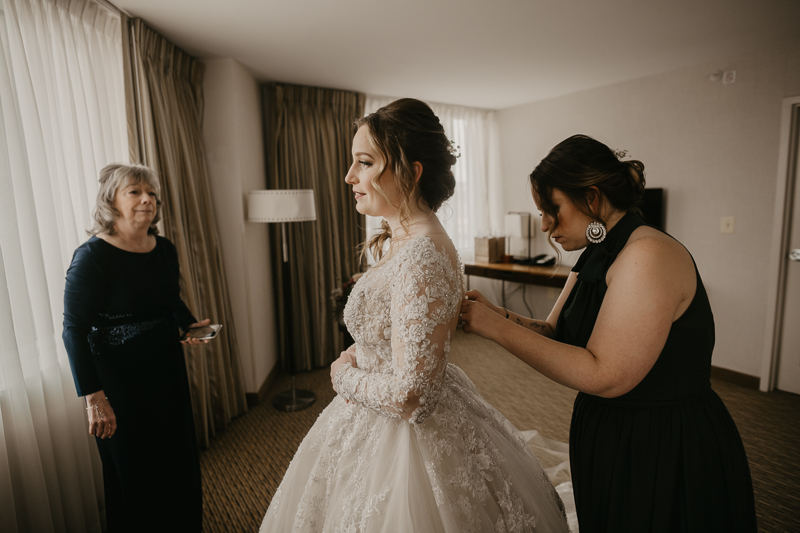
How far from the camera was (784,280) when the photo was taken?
3381mm

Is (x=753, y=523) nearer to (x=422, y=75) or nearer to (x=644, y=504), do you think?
(x=644, y=504)

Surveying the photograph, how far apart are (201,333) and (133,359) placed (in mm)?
297

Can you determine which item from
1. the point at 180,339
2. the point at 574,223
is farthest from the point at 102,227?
the point at 574,223

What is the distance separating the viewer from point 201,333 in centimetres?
205

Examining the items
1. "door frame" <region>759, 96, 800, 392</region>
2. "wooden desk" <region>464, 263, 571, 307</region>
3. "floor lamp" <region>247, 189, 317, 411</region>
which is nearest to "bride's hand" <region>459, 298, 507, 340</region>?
"floor lamp" <region>247, 189, 317, 411</region>

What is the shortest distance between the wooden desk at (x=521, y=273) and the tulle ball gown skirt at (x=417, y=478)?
302 cm

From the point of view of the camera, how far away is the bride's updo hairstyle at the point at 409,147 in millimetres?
1183

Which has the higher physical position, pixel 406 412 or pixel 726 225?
pixel 726 225

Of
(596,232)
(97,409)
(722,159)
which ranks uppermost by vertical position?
(722,159)

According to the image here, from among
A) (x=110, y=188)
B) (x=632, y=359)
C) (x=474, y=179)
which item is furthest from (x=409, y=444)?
(x=474, y=179)

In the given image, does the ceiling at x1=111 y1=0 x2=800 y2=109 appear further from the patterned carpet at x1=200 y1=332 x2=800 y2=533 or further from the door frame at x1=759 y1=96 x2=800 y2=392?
the patterned carpet at x1=200 y1=332 x2=800 y2=533

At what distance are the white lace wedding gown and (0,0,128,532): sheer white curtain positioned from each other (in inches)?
45.6

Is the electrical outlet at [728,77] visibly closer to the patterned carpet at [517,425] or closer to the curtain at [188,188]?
the patterned carpet at [517,425]

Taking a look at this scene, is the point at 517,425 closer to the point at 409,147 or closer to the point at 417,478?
the point at 417,478
